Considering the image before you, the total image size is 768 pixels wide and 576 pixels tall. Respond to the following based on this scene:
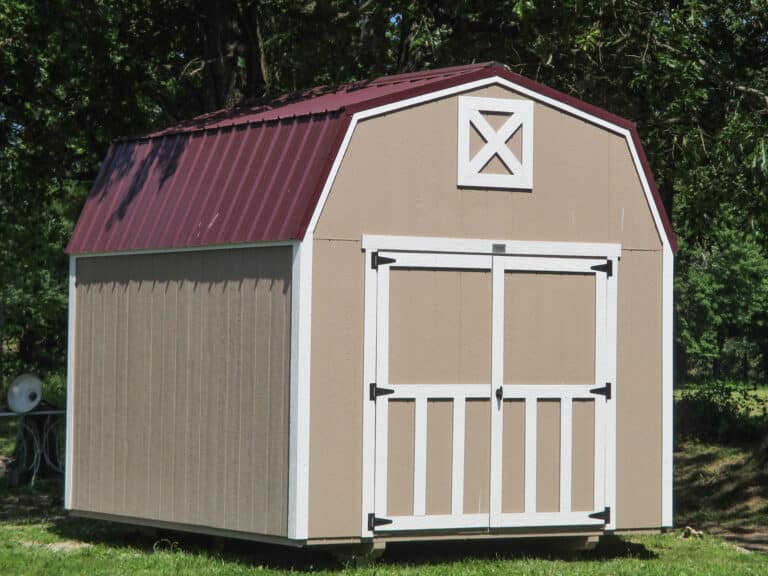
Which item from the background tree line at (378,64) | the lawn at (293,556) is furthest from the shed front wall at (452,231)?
the background tree line at (378,64)

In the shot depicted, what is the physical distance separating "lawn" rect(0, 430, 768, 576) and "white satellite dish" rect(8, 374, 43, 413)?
3101 millimetres

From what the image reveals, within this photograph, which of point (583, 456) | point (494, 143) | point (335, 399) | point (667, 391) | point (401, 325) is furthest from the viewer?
point (667, 391)

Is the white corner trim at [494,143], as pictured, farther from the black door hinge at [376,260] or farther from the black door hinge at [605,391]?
the black door hinge at [605,391]

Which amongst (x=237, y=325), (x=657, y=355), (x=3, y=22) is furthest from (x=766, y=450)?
(x=3, y=22)

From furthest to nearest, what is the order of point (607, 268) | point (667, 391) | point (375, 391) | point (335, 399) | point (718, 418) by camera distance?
point (718, 418)
point (667, 391)
point (607, 268)
point (375, 391)
point (335, 399)

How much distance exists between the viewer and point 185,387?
1023 centimetres

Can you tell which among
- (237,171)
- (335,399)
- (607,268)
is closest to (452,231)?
(607,268)

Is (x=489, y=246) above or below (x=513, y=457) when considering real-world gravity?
above

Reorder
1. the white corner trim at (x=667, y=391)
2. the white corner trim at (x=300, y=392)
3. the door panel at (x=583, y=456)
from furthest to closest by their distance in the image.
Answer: the white corner trim at (x=667, y=391)
the door panel at (x=583, y=456)
the white corner trim at (x=300, y=392)

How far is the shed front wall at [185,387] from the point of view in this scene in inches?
375

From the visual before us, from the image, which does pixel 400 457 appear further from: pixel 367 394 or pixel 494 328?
pixel 494 328

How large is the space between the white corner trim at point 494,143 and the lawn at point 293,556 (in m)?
2.71

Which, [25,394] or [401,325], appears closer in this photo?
[401,325]

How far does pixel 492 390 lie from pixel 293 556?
6.39 ft
